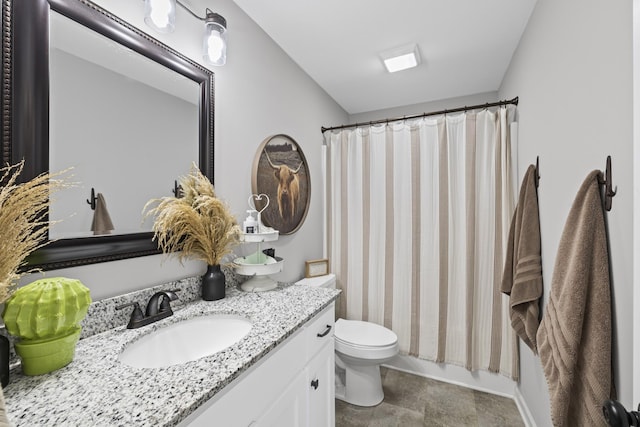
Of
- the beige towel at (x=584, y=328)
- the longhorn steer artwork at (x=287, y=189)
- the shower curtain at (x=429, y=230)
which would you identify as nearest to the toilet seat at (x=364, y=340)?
the shower curtain at (x=429, y=230)

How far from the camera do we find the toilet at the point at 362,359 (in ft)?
6.11

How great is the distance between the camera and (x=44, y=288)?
0.74 meters

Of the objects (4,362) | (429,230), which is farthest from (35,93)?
(429,230)

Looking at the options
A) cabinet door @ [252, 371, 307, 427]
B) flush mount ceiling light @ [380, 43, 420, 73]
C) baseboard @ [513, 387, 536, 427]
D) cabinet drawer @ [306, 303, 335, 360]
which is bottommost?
baseboard @ [513, 387, 536, 427]

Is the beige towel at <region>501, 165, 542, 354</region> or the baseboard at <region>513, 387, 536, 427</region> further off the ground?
the beige towel at <region>501, 165, 542, 354</region>

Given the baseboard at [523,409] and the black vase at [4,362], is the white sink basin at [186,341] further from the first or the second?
the baseboard at [523,409]

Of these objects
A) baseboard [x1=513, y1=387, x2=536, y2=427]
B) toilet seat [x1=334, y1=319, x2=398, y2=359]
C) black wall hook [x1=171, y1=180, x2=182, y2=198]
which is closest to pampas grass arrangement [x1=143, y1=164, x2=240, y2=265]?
black wall hook [x1=171, y1=180, x2=182, y2=198]

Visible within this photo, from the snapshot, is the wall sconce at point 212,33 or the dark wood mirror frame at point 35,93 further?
the wall sconce at point 212,33

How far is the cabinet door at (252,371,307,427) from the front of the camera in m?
0.93

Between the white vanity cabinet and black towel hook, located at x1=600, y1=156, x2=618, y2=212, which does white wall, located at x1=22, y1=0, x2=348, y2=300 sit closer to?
the white vanity cabinet

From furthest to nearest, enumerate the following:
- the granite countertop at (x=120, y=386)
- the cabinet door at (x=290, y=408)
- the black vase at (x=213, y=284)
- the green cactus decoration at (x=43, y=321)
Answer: the black vase at (x=213, y=284) → the cabinet door at (x=290, y=408) → the green cactus decoration at (x=43, y=321) → the granite countertop at (x=120, y=386)

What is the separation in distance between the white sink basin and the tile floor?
3.82 feet

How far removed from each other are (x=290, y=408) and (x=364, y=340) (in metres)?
1.06

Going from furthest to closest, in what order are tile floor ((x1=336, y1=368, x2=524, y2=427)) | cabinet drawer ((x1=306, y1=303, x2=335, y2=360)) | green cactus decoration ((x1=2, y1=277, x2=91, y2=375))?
1. tile floor ((x1=336, y1=368, x2=524, y2=427))
2. cabinet drawer ((x1=306, y1=303, x2=335, y2=360))
3. green cactus decoration ((x1=2, y1=277, x2=91, y2=375))
